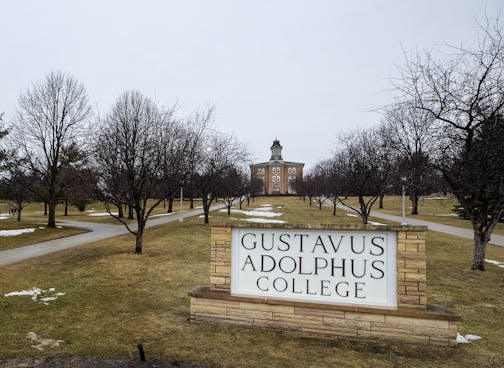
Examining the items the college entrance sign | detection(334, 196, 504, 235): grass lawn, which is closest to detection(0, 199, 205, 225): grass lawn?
the college entrance sign

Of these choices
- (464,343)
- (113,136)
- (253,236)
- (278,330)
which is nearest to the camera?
(464,343)

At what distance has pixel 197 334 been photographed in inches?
203

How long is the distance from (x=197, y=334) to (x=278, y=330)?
3.97 feet

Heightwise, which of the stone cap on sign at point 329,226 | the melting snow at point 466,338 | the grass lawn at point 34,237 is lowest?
the grass lawn at point 34,237

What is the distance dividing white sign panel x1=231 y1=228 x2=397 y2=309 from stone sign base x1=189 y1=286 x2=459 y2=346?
0.46 feet

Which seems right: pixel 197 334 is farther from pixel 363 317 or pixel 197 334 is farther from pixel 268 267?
pixel 363 317

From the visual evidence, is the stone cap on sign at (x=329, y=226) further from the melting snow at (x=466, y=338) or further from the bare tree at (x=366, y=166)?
the bare tree at (x=366, y=166)

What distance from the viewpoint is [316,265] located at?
531cm

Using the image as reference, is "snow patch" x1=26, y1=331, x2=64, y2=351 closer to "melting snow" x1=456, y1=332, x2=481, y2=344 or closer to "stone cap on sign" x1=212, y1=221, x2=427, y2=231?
"stone cap on sign" x1=212, y1=221, x2=427, y2=231

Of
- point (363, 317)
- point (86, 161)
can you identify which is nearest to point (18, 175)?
point (86, 161)

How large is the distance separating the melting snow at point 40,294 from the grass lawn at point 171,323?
0.17 metres

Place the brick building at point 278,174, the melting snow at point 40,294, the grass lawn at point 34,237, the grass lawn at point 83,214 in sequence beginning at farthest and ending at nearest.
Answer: the brick building at point 278,174 → the grass lawn at point 83,214 → the grass lawn at point 34,237 → the melting snow at point 40,294

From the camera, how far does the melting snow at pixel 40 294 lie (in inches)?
275

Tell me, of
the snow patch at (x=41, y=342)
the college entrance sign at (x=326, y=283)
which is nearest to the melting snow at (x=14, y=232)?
the snow patch at (x=41, y=342)
